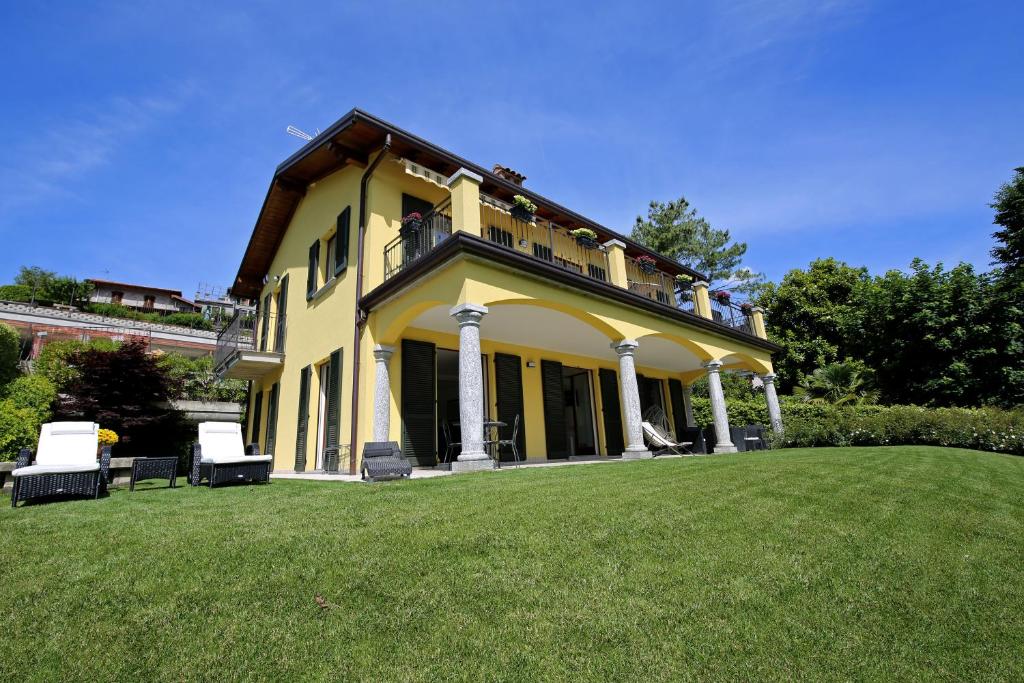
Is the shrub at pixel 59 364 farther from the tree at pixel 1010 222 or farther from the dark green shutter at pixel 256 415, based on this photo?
the tree at pixel 1010 222

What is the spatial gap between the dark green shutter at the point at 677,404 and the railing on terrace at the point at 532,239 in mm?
5561

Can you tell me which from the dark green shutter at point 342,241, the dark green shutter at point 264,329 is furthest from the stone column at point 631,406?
the dark green shutter at point 264,329

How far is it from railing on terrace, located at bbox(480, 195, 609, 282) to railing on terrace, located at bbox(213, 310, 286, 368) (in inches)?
292

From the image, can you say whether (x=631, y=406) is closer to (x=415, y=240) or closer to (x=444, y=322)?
(x=444, y=322)

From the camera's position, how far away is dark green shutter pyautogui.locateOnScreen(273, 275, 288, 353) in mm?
14765

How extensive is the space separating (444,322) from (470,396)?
3.26m

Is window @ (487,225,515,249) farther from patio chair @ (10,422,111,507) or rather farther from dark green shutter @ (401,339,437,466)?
patio chair @ (10,422,111,507)

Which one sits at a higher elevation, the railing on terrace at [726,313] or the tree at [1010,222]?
the tree at [1010,222]

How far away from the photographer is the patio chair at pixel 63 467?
5.87 metres

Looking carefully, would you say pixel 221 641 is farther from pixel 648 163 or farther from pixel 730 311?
pixel 730 311

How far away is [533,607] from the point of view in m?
2.76

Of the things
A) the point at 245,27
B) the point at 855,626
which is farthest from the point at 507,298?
the point at 855,626

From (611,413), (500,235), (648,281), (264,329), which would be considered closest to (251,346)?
(264,329)

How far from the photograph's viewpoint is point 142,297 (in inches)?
2243
